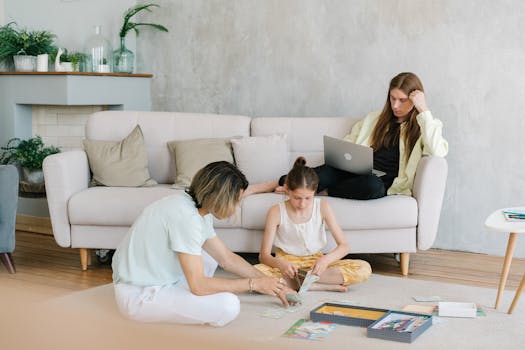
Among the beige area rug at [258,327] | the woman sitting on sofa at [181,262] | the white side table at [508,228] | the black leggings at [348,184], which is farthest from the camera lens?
the black leggings at [348,184]

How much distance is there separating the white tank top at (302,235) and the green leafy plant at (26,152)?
2342 millimetres

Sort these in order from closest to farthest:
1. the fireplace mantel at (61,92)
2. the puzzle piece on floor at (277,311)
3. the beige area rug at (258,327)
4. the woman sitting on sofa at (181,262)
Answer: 1. the beige area rug at (258,327)
2. the woman sitting on sofa at (181,262)
3. the puzzle piece on floor at (277,311)
4. the fireplace mantel at (61,92)

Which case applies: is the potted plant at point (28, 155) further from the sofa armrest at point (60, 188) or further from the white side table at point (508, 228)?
the white side table at point (508, 228)

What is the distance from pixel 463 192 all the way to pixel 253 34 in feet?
5.93

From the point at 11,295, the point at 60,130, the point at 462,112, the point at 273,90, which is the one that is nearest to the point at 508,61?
the point at 462,112

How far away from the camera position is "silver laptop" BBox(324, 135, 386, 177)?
372 centimetres

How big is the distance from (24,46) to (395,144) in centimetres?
281

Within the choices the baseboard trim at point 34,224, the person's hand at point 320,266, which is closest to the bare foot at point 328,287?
the person's hand at point 320,266

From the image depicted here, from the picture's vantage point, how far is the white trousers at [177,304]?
263 cm

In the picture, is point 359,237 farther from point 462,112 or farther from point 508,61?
point 508,61

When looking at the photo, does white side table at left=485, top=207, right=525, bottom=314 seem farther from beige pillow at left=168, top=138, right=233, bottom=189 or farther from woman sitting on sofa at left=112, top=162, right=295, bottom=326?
beige pillow at left=168, top=138, right=233, bottom=189

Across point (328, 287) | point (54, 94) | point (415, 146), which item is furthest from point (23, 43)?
point (328, 287)

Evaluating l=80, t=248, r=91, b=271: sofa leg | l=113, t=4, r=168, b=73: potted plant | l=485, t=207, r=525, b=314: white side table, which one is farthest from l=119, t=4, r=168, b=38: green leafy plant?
l=485, t=207, r=525, b=314: white side table

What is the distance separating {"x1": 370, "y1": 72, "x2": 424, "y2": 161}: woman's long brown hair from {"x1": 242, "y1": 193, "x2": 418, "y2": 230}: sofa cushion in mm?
328
